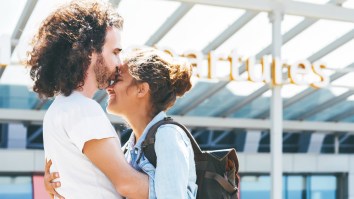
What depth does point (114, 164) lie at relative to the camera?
67.1 inches

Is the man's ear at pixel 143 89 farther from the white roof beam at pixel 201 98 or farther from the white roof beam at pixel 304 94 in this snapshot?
the white roof beam at pixel 304 94

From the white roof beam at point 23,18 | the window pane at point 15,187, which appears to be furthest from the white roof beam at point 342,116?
the white roof beam at point 23,18

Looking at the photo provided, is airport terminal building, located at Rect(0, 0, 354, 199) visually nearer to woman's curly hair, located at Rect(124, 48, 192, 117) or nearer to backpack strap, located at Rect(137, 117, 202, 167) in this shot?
woman's curly hair, located at Rect(124, 48, 192, 117)

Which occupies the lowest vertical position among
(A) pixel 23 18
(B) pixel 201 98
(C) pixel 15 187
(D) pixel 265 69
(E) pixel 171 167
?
(E) pixel 171 167

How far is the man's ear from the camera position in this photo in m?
1.96

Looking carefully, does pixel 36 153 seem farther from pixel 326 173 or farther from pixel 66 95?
pixel 66 95

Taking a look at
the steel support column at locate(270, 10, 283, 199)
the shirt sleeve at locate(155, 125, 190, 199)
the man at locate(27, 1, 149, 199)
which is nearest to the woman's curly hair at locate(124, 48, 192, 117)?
the man at locate(27, 1, 149, 199)

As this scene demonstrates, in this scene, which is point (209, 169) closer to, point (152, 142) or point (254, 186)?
point (152, 142)

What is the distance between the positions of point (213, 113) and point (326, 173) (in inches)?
135

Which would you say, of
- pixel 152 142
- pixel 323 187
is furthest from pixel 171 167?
pixel 323 187

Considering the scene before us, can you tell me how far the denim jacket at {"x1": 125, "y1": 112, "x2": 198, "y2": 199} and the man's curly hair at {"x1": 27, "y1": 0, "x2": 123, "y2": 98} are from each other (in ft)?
0.95

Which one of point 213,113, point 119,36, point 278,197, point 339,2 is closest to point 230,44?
point 339,2

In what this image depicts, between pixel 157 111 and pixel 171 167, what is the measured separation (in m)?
0.33

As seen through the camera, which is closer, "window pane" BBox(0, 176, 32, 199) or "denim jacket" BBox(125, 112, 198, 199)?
"denim jacket" BBox(125, 112, 198, 199)
